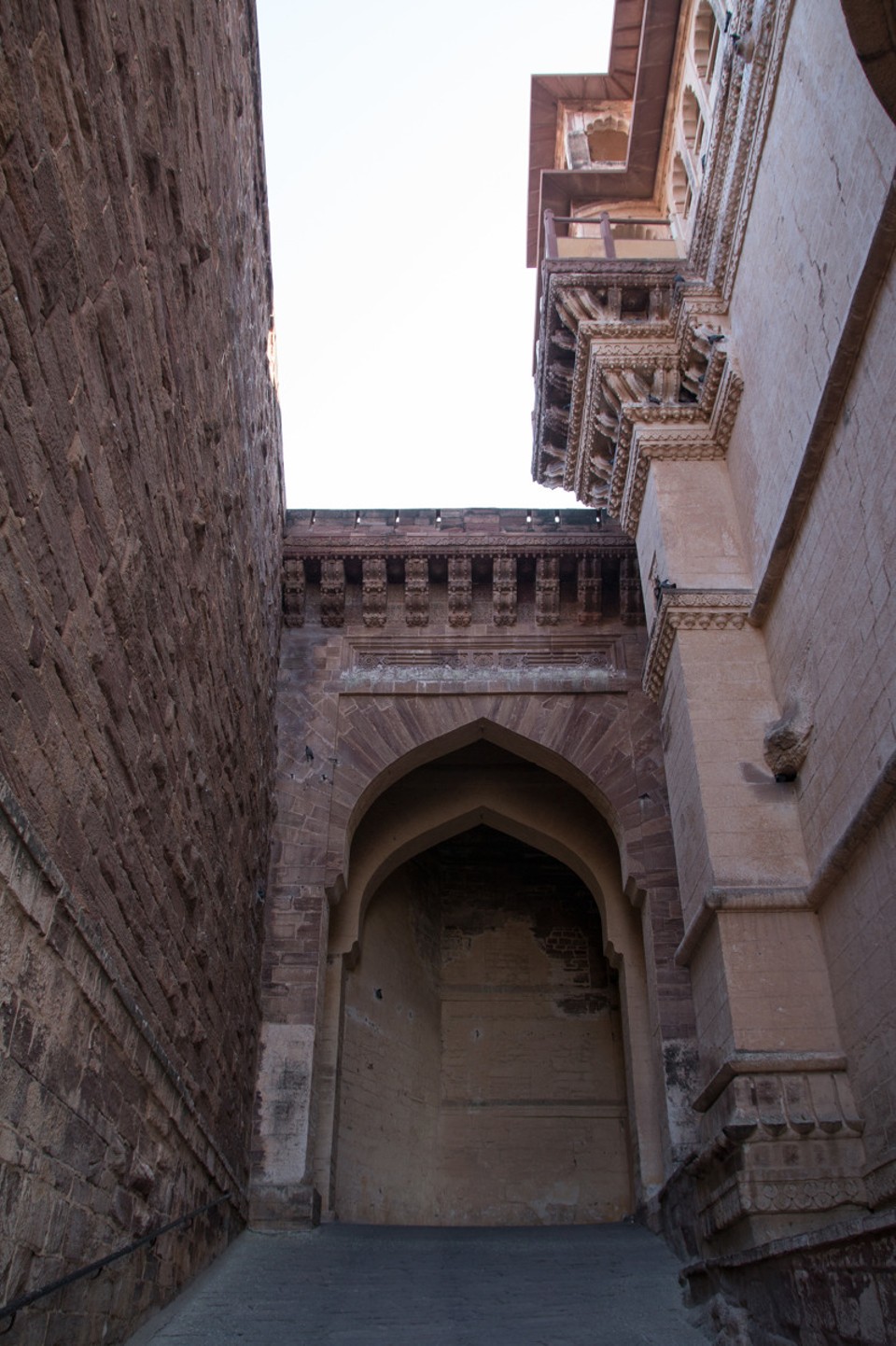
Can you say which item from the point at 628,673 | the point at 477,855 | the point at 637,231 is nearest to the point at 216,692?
the point at 628,673

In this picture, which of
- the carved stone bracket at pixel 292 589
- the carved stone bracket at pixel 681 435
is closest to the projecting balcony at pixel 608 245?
the carved stone bracket at pixel 681 435

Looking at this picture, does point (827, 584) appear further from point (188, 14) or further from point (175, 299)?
point (188, 14)

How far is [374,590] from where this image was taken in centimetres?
934

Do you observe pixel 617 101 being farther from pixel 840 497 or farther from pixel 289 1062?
pixel 289 1062

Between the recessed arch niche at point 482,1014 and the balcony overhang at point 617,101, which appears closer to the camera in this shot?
the recessed arch niche at point 482,1014

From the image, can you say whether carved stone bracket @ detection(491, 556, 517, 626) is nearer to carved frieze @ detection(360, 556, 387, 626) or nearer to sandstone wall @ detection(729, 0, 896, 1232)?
carved frieze @ detection(360, 556, 387, 626)

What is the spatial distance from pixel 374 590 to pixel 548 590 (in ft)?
5.10

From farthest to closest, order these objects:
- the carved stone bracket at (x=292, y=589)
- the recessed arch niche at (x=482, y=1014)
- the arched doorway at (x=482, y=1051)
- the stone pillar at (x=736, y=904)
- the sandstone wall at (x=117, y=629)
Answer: the carved stone bracket at (x=292, y=589)
the arched doorway at (x=482, y=1051)
the recessed arch niche at (x=482, y=1014)
the stone pillar at (x=736, y=904)
the sandstone wall at (x=117, y=629)

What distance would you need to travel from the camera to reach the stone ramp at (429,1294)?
15.1 feet

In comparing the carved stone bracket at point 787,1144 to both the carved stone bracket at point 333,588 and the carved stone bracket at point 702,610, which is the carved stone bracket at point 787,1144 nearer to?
the carved stone bracket at point 702,610

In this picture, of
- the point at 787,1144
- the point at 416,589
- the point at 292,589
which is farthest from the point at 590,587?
the point at 787,1144

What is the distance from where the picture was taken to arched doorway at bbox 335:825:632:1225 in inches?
356

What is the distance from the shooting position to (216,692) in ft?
18.7

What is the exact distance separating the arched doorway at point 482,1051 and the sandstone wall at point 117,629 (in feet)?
10.3
